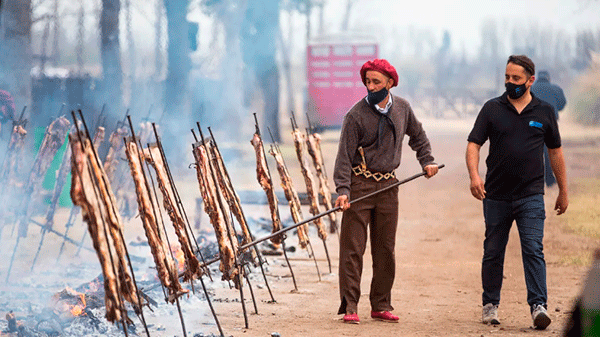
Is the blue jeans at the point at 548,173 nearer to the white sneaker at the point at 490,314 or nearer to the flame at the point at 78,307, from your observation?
the white sneaker at the point at 490,314

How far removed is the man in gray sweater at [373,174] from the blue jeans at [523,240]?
61cm

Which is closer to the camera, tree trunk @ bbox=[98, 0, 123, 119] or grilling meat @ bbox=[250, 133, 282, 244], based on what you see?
grilling meat @ bbox=[250, 133, 282, 244]

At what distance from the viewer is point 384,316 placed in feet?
22.5

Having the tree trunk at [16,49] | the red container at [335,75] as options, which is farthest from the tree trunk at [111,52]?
the red container at [335,75]

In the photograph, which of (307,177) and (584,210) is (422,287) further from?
(584,210)

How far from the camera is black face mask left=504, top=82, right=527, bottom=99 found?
6477mm

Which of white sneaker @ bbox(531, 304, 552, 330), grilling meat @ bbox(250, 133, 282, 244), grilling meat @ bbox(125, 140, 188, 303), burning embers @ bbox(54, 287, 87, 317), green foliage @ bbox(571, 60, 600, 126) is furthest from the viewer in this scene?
green foliage @ bbox(571, 60, 600, 126)

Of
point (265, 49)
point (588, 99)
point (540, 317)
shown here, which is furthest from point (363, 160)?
point (588, 99)

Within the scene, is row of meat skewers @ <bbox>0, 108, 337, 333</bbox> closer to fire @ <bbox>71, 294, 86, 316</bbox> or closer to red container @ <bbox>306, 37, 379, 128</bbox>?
fire @ <bbox>71, 294, 86, 316</bbox>

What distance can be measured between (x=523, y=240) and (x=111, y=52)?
11884 millimetres

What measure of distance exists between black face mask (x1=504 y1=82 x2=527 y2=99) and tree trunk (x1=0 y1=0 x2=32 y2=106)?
386 inches

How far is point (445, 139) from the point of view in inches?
1341

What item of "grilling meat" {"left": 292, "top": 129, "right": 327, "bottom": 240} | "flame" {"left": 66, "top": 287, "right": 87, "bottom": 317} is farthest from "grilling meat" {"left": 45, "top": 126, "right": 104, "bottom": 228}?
"flame" {"left": 66, "top": 287, "right": 87, "bottom": 317}

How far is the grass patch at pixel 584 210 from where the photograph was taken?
12602 mm
